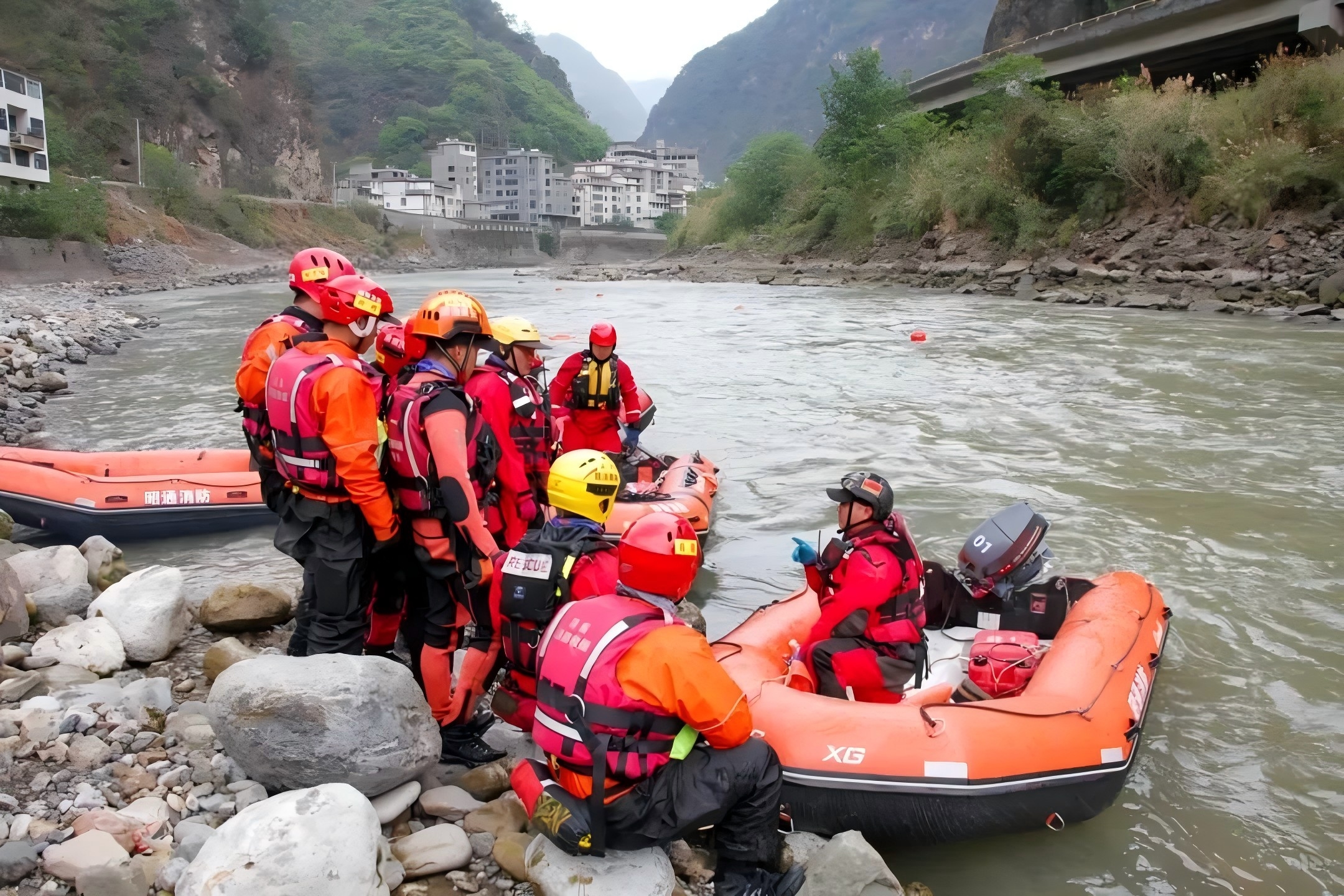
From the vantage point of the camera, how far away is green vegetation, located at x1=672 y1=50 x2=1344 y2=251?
20078mm

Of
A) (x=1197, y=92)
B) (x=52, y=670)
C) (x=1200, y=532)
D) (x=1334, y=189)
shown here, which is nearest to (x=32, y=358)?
(x=52, y=670)

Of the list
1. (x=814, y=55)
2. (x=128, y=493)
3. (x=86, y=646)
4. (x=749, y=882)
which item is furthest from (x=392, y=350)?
(x=814, y=55)

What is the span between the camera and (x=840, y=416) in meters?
11.3

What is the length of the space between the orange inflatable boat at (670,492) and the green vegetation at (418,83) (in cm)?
10107

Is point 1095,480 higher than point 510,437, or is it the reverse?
point 510,437

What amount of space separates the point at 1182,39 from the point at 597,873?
2750cm

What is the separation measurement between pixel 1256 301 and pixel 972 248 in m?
10.6

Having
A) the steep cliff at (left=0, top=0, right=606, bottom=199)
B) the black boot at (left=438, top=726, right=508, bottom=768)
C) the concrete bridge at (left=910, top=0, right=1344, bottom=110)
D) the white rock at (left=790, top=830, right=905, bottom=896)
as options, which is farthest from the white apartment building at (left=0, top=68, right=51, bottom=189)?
the white rock at (left=790, top=830, right=905, bottom=896)

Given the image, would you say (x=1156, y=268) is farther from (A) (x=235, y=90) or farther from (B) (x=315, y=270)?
(A) (x=235, y=90)

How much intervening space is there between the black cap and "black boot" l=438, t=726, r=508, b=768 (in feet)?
5.28

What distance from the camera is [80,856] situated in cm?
235

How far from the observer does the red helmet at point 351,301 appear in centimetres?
328

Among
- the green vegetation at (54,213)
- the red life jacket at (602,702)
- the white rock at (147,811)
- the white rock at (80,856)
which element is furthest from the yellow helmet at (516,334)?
the green vegetation at (54,213)

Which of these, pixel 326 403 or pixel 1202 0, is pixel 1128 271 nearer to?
pixel 1202 0
